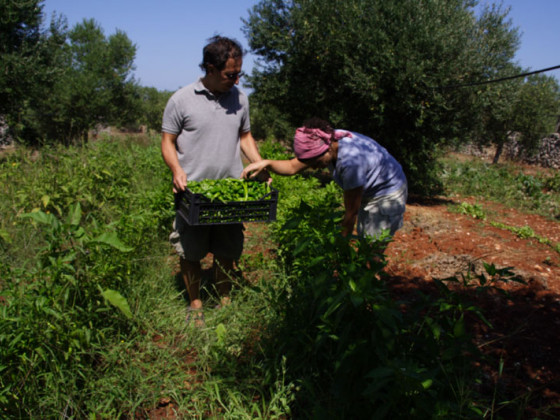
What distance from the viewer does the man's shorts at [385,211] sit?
294cm

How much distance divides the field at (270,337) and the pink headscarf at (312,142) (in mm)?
387

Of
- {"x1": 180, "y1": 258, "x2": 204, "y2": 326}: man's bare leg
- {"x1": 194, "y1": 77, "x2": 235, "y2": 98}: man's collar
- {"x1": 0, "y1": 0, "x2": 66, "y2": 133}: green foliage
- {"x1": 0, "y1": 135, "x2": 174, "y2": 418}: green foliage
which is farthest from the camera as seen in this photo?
{"x1": 0, "y1": 0, "x2": 66, "y2": 133}: green foliage

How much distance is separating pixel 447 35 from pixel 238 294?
20.9ft

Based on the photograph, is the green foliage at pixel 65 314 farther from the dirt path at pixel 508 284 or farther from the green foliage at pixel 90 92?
the green foliage at pixel 90 92

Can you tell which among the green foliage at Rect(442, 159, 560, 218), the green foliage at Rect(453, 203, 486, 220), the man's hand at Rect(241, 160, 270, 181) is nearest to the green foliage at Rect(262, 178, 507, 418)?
the man's hand at Rect(241, 160, 270, 181)

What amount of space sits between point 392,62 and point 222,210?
562 cm

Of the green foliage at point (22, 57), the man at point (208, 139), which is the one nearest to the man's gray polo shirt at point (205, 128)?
the man at point (208, 139)

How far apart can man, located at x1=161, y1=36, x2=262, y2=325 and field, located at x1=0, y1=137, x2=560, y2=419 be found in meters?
0.38

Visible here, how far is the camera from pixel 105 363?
7.61 feet

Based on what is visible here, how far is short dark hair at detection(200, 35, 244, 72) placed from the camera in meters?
2.58

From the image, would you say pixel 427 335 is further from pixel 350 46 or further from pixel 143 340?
pixel 350 46

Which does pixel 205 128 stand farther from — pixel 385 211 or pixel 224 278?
pixel 385 211

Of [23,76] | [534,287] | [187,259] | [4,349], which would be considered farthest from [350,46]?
[23,76]

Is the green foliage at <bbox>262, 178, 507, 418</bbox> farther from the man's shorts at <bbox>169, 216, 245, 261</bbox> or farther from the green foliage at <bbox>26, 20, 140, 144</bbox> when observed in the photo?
the green foliage at <bbox>26, 20, 140, 144</bbox>
